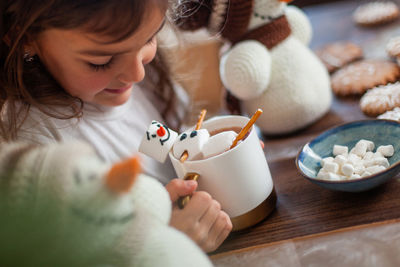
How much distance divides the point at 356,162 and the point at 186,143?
0.24m

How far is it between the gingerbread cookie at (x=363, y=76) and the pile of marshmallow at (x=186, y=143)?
40 centimetres

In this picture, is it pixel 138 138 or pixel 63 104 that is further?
pixel 138 138

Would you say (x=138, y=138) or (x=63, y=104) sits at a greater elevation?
(x=63, y=104)

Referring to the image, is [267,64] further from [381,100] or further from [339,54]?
[339,54]

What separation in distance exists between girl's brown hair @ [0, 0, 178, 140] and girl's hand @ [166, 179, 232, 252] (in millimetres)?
205

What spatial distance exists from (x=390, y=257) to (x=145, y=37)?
1.31 ft

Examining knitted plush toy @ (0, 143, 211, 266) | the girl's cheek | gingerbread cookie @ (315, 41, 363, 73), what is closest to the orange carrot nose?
knitted plush toy @ (0, 143, 211, 266)

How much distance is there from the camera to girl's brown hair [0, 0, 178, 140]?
0.48 meters

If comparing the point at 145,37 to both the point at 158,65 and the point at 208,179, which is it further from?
the point at 158,65

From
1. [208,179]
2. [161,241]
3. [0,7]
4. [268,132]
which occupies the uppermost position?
[0,7]

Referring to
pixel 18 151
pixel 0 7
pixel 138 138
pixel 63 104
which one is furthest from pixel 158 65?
pixel 18 151

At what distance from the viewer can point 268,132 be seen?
0.81 metres

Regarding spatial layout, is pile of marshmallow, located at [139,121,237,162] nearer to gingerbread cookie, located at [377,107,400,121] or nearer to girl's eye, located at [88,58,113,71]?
girl's eye, located at [88,58,113,71]

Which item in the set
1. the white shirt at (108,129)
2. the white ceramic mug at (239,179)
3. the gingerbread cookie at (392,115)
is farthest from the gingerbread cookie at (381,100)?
the white shirt at (108,129)
